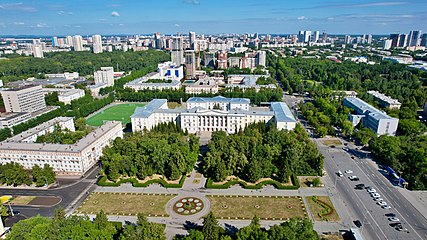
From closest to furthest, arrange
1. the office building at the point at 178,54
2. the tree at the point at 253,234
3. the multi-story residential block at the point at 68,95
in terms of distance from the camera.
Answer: the tree at the point at 253,234, the multi-story residential block at the point at 68,95, the office building at the point at 178,54

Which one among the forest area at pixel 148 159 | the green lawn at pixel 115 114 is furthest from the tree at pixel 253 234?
the green lawn at pixel 115 114

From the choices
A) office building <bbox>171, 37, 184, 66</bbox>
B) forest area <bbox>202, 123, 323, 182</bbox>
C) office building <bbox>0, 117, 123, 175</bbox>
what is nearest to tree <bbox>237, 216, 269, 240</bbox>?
forest area <bbox>202, 123, 323, 182</bbox>

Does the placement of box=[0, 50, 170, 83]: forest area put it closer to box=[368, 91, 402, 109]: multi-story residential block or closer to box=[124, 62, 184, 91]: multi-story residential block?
box=[124, 62, 184, 91]: multi-story residential block

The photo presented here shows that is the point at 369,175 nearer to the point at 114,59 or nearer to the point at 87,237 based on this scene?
the point at 87,237

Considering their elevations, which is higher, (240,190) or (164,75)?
(164,75)

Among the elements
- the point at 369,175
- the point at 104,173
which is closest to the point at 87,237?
the point at 104,173

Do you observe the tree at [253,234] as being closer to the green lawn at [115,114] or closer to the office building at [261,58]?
the green lawn at [115,114]

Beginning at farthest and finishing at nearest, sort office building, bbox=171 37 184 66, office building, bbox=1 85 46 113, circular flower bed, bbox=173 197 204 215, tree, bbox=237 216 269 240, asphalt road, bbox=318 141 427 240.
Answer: office building, bbox=171 37 184 66
office building, bbox=1 85 46 113
circular flower bed, bbox=173 197 204 215
asphalt road, bbox=318 141 427 240
tree, bbox=237 216 269 240
